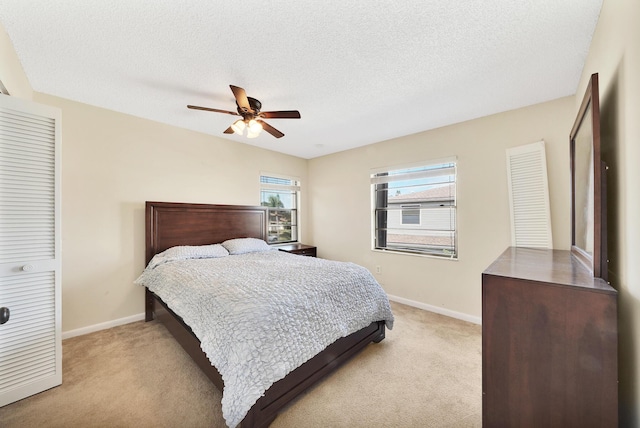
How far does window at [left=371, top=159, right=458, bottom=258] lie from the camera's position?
321 centimetres

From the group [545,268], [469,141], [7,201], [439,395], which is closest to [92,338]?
[7,201]

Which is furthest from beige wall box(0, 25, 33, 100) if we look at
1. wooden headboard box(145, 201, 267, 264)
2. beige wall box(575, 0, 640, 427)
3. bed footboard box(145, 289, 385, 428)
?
beige wall box(575, 0, 640, 427)

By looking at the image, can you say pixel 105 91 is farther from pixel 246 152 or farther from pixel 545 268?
pixel 545 268


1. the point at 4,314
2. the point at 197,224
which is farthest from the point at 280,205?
the point at 4,314

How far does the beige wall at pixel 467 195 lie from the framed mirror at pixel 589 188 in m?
0.83

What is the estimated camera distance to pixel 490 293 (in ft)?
3.60

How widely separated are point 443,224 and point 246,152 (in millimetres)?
3172

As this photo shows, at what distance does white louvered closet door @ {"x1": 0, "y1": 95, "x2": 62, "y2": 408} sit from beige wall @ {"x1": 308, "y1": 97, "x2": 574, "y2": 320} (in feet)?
11.3

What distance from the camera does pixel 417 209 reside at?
3533 mm

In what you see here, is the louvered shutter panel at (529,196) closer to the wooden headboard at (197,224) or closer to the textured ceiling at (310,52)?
the textured ceiling at (310,52)

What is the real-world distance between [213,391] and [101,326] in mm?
1891

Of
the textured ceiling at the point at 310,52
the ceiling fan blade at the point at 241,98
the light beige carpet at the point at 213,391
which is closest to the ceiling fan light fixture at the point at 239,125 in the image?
the ceiling fan blade at the point at 241,98

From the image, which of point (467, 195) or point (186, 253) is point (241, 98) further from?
point (467, 195)

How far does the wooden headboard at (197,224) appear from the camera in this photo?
297 centimetres
